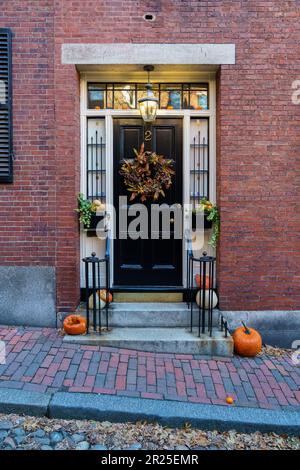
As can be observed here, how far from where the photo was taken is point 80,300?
16.4ft

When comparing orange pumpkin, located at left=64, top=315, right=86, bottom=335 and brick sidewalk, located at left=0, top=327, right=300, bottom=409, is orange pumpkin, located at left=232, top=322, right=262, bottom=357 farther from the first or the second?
orange pumpkin, located at left=64, top=315, right=86, bottom=335

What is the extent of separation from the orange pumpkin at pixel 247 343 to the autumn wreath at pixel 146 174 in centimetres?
220

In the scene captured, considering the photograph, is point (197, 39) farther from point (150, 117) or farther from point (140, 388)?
point (140, 388)

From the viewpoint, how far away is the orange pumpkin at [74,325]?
4.20m

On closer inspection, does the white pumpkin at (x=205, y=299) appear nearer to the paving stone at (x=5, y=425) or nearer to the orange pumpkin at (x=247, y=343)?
the orange pumpkin at (x=247, y=343)

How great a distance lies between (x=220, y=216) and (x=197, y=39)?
2417 millimetres

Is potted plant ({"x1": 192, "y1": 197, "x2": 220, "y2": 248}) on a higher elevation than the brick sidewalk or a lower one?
higher

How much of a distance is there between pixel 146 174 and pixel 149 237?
930 mm

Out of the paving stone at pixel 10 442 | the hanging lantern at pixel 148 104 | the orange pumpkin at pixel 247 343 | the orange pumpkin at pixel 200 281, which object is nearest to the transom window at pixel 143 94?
the hanging lantern at pixel 148 104

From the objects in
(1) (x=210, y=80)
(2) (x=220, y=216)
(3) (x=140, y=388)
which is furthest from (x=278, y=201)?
(3) (x=140, y=388)

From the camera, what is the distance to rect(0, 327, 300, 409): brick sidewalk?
3.34 metres

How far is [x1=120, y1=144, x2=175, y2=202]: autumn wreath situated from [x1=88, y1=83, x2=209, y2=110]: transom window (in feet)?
2.43

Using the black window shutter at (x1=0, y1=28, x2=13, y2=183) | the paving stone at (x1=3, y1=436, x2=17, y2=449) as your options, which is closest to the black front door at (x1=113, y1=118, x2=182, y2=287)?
the black window shutter at (x1=0, y1=28, x2=13, y2=183)
